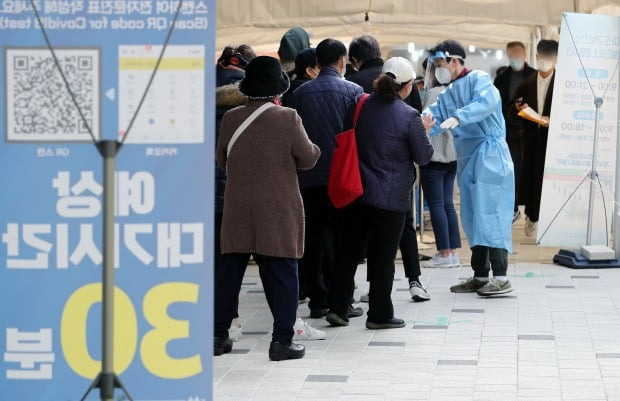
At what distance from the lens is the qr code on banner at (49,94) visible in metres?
4.16

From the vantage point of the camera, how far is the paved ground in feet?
21.0

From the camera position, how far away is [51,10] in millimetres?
4160

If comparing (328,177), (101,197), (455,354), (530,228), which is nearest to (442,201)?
(328,177)

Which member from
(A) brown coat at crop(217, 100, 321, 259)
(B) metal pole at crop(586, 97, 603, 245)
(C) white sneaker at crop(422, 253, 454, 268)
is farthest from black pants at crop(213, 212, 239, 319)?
(B) metal pole at crop(586, 97, 603, 245)

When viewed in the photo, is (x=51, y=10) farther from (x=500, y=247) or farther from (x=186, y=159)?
(x=500, y=247)

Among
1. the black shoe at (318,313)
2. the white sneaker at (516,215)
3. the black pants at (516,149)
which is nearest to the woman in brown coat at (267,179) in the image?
the black shoe at (318,313)

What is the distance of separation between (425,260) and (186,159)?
24.8 feet

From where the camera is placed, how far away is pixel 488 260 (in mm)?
9633

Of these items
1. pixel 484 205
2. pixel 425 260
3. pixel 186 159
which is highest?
pixel 186 159

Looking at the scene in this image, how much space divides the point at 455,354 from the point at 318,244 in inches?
62.9

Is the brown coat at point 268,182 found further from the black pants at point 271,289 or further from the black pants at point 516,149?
the black pants at point 516,149

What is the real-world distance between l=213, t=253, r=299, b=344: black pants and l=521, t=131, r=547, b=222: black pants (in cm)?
660

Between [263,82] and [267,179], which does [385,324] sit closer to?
[267,179]

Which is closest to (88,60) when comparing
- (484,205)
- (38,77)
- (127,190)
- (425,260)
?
(38,77)
